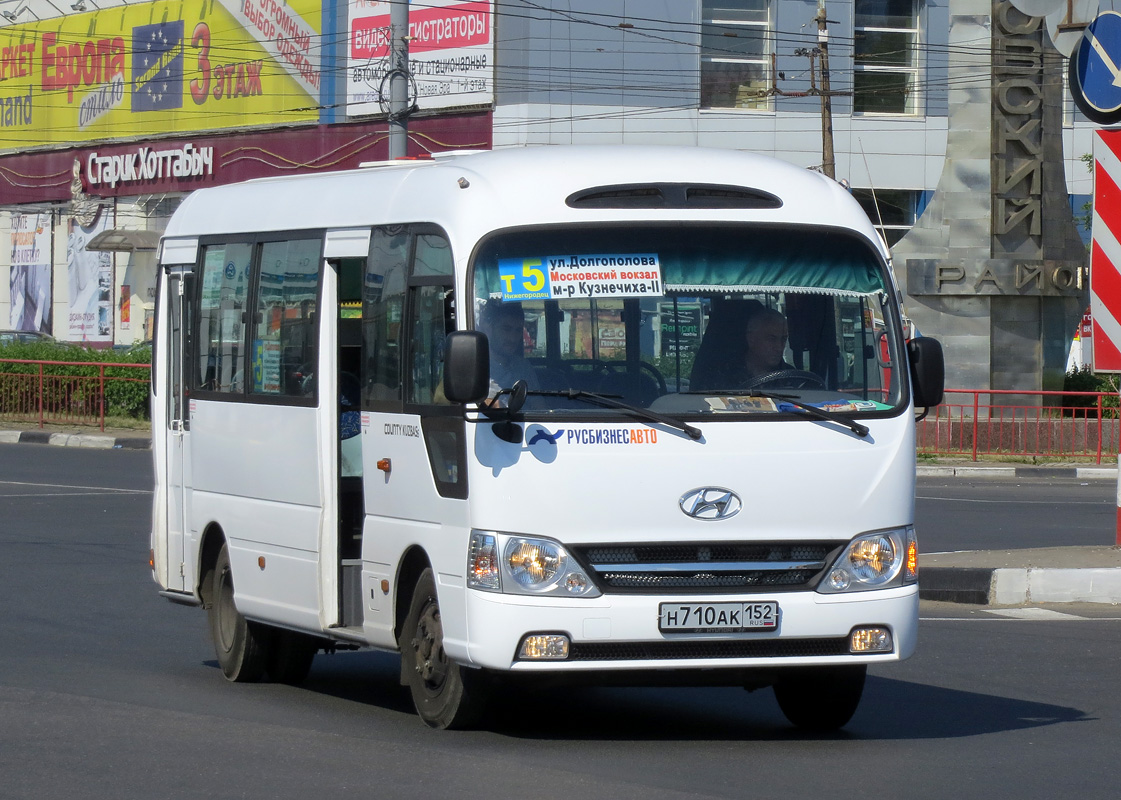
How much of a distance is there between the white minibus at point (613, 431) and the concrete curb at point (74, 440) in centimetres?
2145

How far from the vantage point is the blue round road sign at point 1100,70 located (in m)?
13.4

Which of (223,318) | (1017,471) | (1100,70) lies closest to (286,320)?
(223,318)

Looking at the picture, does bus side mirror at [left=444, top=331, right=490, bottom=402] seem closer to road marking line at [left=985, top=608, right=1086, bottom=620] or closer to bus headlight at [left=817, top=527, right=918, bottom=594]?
bus headlight at [left=817, top=527, right=918, bottom=594]

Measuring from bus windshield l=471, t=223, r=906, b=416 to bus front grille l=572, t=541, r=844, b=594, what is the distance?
21.1 inches

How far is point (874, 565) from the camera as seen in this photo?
24.8 feet

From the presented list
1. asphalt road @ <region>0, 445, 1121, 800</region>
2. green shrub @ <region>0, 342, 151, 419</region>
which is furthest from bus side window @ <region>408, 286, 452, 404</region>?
green shrub @ <region>0, 342, 151, 419</region>

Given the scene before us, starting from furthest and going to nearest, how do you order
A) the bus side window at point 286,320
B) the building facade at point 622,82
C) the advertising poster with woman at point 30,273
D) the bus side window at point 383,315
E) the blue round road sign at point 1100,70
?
the advertising poster with woman at point 30,273 → the building facade at point 622,82 → the blue round road sign at point 1100,70 → the bus side window at point 286,320 → the bus side window at point 383,315

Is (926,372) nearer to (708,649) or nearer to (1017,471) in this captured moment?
(708,649)

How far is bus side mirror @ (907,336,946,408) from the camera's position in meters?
7.98

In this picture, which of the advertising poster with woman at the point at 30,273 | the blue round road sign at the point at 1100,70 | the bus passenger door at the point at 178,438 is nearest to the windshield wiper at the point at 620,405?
the bus passenger door at the point at 178,438

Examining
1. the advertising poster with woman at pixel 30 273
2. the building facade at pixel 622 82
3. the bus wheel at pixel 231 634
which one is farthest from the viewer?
the advertising poster with woman at pixel 30 273

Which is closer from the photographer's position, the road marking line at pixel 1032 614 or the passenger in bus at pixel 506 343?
the passenger in bus at pixel 506 343

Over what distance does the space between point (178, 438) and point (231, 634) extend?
117 cm

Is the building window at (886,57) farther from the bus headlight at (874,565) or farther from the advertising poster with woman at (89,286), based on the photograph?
the bus headlight at (874,565)
